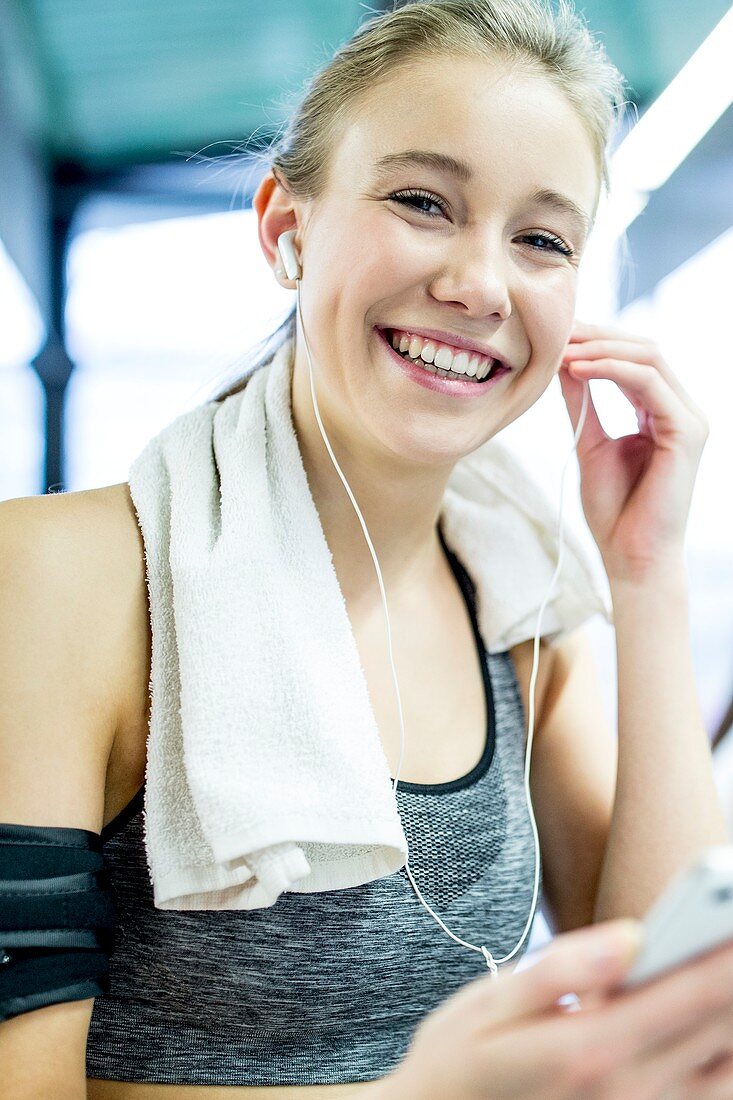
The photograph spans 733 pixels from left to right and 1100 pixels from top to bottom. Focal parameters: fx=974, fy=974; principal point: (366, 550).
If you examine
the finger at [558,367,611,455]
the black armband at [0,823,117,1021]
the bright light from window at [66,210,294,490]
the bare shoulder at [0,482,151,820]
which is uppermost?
the bright light from window at [66,210,294,490]

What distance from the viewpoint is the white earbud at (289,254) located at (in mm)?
1001

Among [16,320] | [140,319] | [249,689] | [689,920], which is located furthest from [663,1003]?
[140,319]

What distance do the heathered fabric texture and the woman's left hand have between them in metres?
0.39

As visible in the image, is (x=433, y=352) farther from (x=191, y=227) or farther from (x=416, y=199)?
(x=191, y=227)

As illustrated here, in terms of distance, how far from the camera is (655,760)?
1.07 meters

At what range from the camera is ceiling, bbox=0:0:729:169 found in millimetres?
2773

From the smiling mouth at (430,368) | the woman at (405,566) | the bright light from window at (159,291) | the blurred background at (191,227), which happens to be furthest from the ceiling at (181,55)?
the smiling mouth at (430,368)

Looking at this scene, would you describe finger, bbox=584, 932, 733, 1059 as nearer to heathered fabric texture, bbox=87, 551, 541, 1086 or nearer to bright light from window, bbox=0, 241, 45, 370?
heathered fabric texture, bbox=87, 551, 541, 1086

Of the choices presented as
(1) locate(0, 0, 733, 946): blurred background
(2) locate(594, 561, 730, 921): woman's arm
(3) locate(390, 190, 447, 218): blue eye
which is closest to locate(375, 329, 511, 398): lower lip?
(3) locate(390, 190, 447, 218): blue eye

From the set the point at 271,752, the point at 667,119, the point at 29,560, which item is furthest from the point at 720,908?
the point at 667,119

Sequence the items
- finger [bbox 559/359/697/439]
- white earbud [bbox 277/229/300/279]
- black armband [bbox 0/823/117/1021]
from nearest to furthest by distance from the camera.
Result: black armband [bbox 0/823/117/1021] → white earbud [bbox 277/229/300/279] → finger [bbox 559/359/697/439]

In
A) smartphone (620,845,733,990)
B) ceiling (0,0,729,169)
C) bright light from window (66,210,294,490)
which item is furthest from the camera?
bright light from window (66,210,294,490)

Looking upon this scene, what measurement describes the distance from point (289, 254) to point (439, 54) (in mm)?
237

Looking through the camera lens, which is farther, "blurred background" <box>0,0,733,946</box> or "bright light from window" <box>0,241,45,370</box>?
"bright light from window" <box>0,241,45,370</box>
